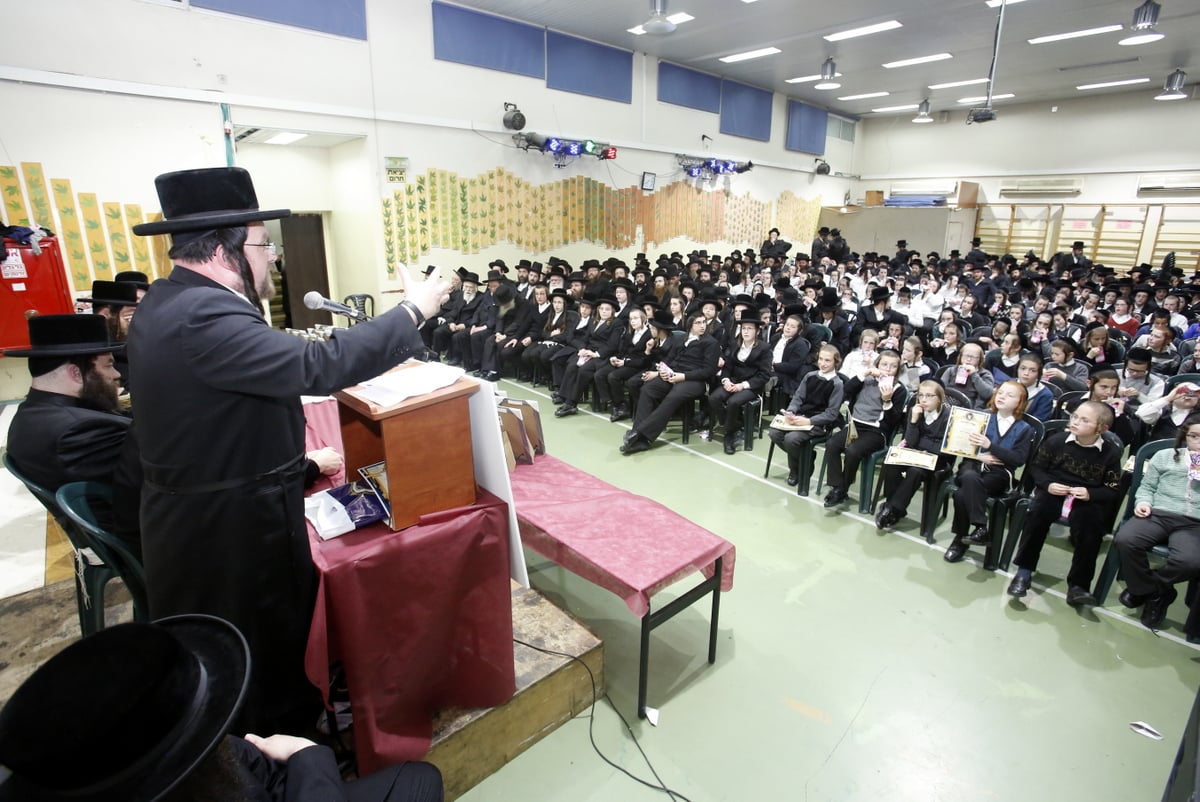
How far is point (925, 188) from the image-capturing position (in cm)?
1811

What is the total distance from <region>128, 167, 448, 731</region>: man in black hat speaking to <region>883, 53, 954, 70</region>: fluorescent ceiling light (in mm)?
13833

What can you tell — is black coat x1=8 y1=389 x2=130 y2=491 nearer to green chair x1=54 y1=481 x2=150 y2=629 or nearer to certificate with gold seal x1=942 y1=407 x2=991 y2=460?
green chair x1=54 y1=481 x2=150 y2=629

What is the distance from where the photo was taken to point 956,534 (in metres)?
4.05

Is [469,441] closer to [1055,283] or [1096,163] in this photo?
[1055,283]

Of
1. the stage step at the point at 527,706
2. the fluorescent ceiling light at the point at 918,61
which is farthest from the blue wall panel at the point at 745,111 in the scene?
the stage step at the point at 527,706

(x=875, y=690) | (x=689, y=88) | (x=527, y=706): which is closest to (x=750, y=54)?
(x=689, y=88)

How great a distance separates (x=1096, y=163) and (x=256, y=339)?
19.9 metres

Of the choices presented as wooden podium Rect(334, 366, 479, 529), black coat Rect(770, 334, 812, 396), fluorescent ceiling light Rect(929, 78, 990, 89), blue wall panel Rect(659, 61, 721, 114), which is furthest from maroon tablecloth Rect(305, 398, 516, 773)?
fluorescent ceiling light Rect(929, 78, 990, 89)

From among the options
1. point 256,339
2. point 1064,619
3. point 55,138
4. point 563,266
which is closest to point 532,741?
point 256,339

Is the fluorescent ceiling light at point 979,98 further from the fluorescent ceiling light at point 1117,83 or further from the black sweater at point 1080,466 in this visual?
the black sweater at point 1080,466

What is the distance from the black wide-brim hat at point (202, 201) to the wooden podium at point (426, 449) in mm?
575

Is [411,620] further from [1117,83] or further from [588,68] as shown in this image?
[1117,83]

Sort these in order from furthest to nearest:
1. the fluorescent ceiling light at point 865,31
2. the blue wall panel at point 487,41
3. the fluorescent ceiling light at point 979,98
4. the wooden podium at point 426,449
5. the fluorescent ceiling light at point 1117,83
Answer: the fluorescent ceiling light at point 979,98, the fluorescent ceiling light at point 1117,83, the fluorescent ceiling light at point 865,31, the blue wall panel at point 487,41, the wooden podium at point 426,449

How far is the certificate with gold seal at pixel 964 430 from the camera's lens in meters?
3.98
